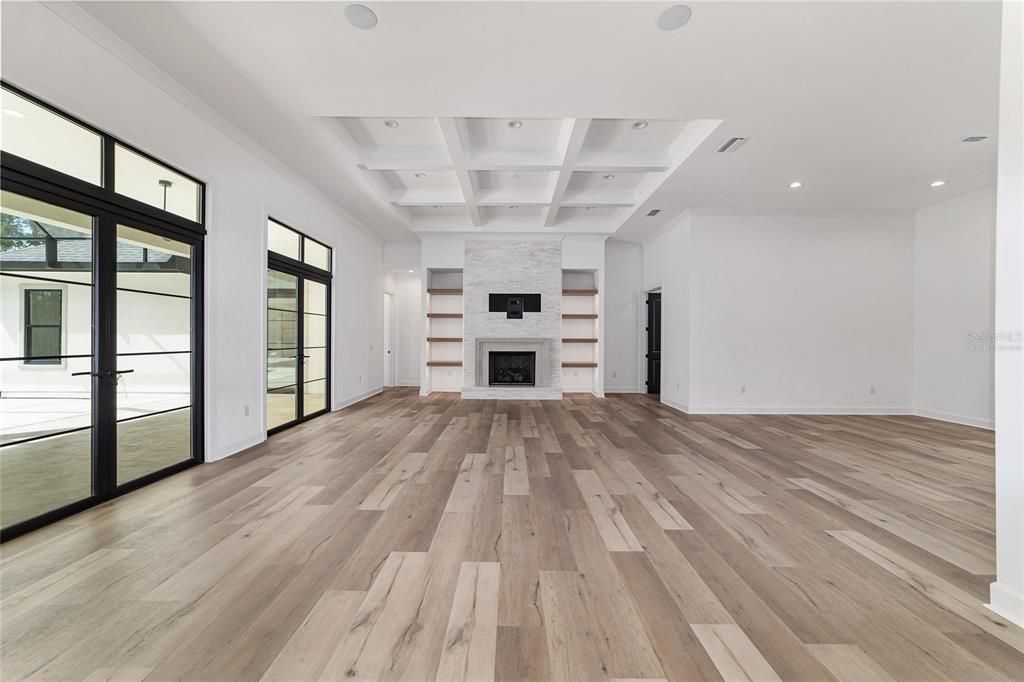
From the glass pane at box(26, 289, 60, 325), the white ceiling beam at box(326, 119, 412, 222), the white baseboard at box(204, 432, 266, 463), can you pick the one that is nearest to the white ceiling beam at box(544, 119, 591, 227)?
the white ceiling beam at box(326, 119, 412, 222)

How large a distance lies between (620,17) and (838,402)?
21.4ft

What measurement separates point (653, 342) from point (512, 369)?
2950 mm

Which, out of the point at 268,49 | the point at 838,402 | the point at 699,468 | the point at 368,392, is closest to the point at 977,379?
the point at 838,402

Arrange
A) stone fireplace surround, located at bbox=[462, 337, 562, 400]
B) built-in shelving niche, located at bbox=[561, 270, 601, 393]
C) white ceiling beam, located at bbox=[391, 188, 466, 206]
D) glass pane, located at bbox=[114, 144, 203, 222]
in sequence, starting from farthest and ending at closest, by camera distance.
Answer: built-in shelving niche, located at bbox=[561, 270, 601, 393], stone fireplace surround, located at bbox=[462, 337, 562, 400], white ceiling beam, located at bbox=[391, 188, 466, 206], glass pane, located at bbox=[114, 144, 203, 222]

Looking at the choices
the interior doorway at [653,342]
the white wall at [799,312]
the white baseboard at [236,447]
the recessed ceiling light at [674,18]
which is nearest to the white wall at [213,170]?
the white baseboard at [236,447]

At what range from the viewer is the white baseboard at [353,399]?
635 cm

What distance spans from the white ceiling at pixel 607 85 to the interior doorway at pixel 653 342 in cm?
321

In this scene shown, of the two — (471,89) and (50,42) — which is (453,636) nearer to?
(471,89)

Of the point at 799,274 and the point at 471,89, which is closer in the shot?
the point at 471,89

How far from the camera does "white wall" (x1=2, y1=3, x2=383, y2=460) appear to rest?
235cm

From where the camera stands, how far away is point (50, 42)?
2.34 metres

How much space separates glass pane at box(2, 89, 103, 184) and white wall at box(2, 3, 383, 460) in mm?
Result: 104

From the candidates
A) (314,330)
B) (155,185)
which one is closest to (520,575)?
(155,185)

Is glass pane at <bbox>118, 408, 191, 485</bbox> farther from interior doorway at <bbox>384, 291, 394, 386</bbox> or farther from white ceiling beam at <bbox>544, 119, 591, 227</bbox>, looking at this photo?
interior doorway at <bbox>384, 291, 394, 386</bbox>
